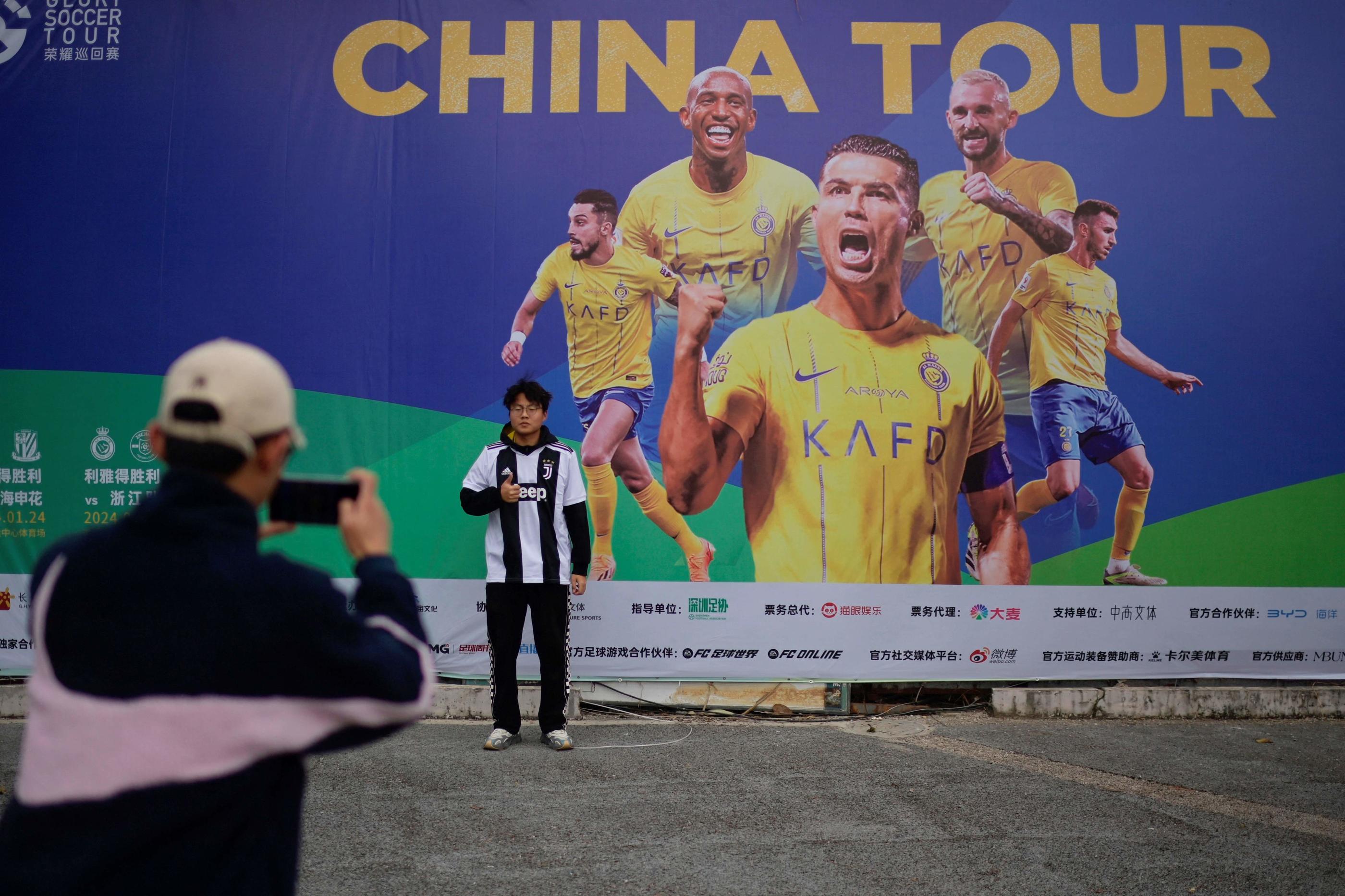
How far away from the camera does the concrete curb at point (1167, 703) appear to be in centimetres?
579

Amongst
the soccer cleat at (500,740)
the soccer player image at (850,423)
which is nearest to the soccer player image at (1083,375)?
the soccer player image at (850,423)

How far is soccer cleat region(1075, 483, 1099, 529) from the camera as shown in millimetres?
5895

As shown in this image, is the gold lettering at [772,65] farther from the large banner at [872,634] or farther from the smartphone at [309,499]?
the smartphone at [309,499]

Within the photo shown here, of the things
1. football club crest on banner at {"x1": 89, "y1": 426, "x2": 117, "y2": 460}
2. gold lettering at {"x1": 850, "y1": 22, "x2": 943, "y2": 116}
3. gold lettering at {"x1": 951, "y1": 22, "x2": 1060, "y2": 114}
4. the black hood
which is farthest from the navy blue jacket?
gold lettering at {"x1": 951, "y1": 22, "x2": 1060, "y2": 114}

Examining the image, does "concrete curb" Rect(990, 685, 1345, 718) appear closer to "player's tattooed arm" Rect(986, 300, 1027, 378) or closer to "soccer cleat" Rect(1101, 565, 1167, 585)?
"soccer cleat" Rect(1101, 565, 1167, 585)

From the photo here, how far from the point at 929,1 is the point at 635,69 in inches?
74.3

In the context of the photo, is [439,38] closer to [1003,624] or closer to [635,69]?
[635,69]

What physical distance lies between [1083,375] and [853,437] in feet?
4.87

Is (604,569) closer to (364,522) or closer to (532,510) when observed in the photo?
(532,510)

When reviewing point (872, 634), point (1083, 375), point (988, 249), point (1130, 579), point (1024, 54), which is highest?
point (1024, 54)

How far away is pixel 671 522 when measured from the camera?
5844 mm

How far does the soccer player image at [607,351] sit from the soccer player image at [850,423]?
180 millimetres

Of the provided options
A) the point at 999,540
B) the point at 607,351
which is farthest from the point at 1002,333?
the point at 607,351

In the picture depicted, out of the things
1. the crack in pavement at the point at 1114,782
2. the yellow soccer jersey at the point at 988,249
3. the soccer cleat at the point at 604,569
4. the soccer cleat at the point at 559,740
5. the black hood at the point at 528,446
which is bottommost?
the crack in pavement at the point at 1114,782
